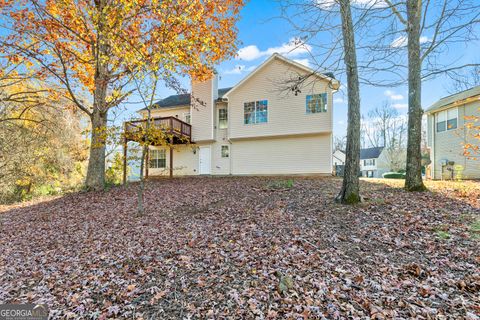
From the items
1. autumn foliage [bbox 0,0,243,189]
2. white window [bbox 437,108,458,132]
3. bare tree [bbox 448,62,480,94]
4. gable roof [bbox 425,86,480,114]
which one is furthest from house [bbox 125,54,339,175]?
white window [bbox 437,108,458,132]

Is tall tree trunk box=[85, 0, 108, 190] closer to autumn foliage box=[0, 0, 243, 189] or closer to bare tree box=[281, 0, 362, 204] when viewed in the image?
A: autumn foliage box=[0, 0, 243, 189]

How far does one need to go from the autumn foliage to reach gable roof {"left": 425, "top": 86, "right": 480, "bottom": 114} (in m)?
14.5

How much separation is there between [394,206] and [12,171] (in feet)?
54.5

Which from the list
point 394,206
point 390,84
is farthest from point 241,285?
point 390,84

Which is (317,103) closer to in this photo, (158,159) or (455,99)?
(455,99)

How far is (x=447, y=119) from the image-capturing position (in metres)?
15.2

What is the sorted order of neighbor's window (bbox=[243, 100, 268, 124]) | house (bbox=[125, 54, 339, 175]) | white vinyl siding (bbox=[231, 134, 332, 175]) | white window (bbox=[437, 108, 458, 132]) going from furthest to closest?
1. neighbor's window (bbox=[243, 100, 268, 124])
2. white window (bbox=[437, 108, 458, 132])
3. white vinyl siding (bbox=[231, 134, 332, 175])
4. house (bbox=[125, 54, 339, 175])

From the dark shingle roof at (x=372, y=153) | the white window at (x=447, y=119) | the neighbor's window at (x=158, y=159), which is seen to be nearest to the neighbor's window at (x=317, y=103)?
the white window at (x=447, y=119)

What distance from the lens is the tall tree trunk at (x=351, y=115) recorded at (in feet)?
20.4

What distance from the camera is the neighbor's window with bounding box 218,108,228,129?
1653 cm

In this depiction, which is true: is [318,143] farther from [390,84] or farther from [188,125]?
[188,125]

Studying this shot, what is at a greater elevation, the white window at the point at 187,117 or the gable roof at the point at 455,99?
the gable roof at the point at 455,99

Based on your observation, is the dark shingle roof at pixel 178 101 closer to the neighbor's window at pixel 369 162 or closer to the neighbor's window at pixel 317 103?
the neighbor's window at pixel 317 103

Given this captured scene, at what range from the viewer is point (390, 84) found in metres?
6.93
